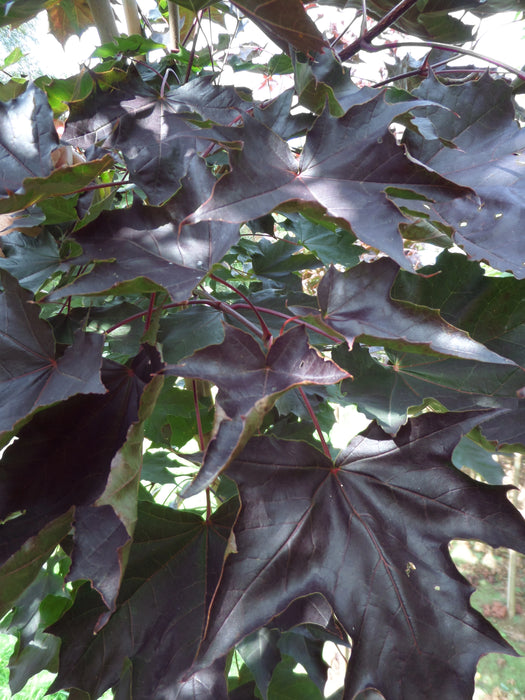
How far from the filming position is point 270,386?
323 mm

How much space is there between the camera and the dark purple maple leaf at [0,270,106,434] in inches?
15.3

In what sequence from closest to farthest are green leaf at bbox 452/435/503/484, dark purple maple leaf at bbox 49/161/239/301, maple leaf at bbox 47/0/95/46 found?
dark purple maple leaf at bbox 49/161/239/301 < green leaf at bbox 452/435/503/484 < maple leaf at bbox 47/0/95/46

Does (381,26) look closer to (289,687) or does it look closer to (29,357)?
(29,357)

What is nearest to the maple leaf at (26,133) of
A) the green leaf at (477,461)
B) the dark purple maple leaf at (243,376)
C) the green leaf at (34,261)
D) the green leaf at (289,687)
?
the green leaf at (34,261)

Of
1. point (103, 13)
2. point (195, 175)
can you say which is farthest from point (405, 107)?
point (103, 13)

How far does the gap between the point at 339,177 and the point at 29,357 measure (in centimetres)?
34

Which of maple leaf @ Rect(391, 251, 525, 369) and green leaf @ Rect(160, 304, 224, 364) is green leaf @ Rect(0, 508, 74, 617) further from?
maple leaf @ Rect(391, 251, 525, 369)

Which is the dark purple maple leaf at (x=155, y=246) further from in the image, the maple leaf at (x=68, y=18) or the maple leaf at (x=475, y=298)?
the maple leaf at (x=68, y=18)

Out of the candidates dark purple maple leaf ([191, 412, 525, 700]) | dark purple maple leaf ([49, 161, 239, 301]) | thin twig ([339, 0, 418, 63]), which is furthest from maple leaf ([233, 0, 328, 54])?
dark purple maple leaf ([191, 412, 525, 700])

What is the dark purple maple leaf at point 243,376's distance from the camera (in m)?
0.29

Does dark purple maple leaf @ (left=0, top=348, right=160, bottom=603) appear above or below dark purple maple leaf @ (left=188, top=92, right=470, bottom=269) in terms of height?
below

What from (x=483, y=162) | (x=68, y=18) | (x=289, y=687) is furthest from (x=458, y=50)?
(x=68, y=18)

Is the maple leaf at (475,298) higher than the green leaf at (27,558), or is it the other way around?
the green leaf at (27,558)

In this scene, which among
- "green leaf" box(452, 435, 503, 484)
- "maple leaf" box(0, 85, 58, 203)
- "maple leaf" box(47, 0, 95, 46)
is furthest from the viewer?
"maple leaf" box(47, 0, 95, 46)
